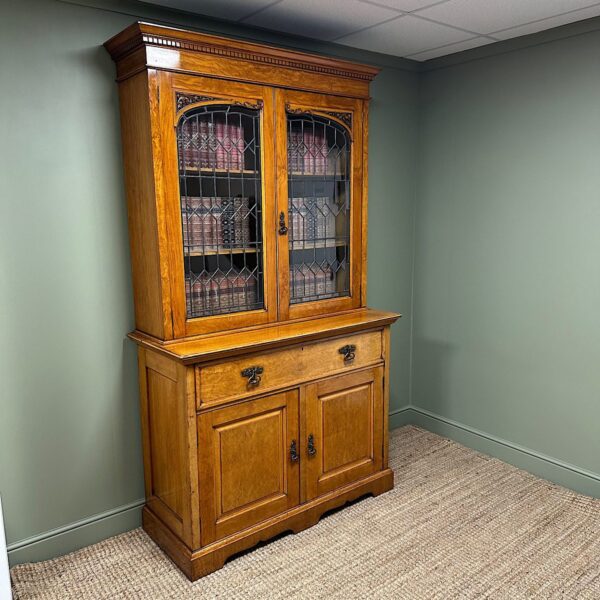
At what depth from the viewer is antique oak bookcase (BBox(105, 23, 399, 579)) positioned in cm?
186

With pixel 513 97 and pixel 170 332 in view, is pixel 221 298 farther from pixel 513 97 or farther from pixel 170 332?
pixel 513 97

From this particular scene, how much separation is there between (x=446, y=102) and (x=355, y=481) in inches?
73.0

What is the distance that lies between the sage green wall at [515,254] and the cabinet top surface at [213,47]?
31.4 inches

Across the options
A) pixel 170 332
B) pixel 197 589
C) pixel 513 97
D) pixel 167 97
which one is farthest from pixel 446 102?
pixel 197 589

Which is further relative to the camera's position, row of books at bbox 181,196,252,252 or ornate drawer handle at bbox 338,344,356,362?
ornate drawer handle at bbox 338,344,356,362

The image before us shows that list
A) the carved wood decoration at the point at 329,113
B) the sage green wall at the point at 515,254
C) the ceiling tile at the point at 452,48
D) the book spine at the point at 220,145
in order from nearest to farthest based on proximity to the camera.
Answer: the book spine at the point at 220,145
the carved wood decoration at the point at 329,113
the sage green wall at the point at 515,254
the ceiling tile at the point at 452,48

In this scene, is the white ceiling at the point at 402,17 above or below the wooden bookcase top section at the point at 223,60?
above

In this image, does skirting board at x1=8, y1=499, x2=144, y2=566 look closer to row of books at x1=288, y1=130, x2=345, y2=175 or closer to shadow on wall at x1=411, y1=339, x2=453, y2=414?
row of books at x1=288, y1=130, x2=345, y2=175

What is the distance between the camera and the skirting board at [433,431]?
2.00 metres

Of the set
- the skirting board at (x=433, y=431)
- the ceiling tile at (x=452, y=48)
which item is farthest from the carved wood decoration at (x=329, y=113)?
the skirting board at (x=433, y=431)

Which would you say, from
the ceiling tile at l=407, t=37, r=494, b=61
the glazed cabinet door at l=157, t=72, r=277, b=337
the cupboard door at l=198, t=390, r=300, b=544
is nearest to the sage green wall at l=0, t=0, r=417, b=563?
the glazed cabinet door at l=157, t=72, r=277, b=337

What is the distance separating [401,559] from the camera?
1989mm

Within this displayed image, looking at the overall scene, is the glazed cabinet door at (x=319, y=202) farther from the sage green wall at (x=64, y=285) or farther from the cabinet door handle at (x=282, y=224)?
the sage green wall at (x=64, y=285)

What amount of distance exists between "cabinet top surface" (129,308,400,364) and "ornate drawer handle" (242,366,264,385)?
0.07 meters
